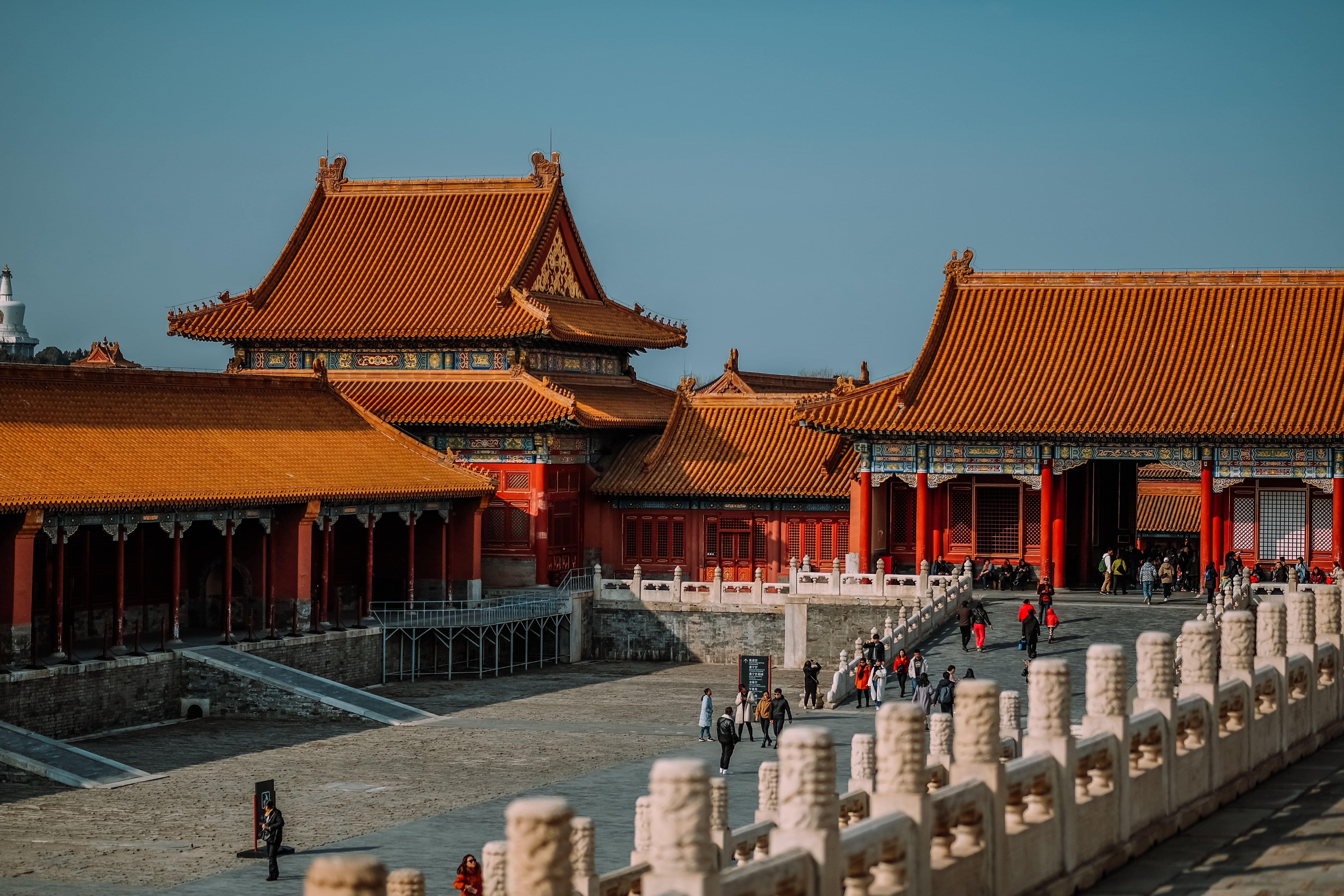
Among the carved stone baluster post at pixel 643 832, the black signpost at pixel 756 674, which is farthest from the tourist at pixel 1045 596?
the carved stone baluster post at pixel 643 832

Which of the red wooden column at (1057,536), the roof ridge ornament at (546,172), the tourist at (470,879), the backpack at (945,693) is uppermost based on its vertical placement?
the roof ridge ornament at (546,172)

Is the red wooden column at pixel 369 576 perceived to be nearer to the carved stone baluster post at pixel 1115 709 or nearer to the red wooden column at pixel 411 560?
the red wooden column at pixel 411 560

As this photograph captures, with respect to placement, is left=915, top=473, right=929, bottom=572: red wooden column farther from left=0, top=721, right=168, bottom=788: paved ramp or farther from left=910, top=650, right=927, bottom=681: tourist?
left=0, top=721, right=168, bottom=788: paved ramp

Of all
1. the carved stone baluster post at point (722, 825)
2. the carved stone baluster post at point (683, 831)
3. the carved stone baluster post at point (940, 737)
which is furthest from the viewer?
the carved stone baluster post at point (940, 737)

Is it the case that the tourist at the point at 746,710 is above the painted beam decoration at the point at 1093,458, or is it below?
below

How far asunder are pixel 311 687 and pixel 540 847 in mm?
34174

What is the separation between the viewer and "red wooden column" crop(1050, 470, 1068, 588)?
55.0 metres

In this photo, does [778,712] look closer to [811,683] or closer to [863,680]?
[811,683]

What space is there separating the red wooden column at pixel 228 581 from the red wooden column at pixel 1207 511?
25.1 m

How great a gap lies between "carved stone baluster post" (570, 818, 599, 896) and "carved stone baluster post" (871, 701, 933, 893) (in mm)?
2800

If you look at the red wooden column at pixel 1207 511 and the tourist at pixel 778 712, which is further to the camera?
the red wooden column at pixel 1207 511

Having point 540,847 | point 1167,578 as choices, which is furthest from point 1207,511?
point 540,847

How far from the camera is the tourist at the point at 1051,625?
48.3 m

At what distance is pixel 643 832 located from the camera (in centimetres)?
2161
